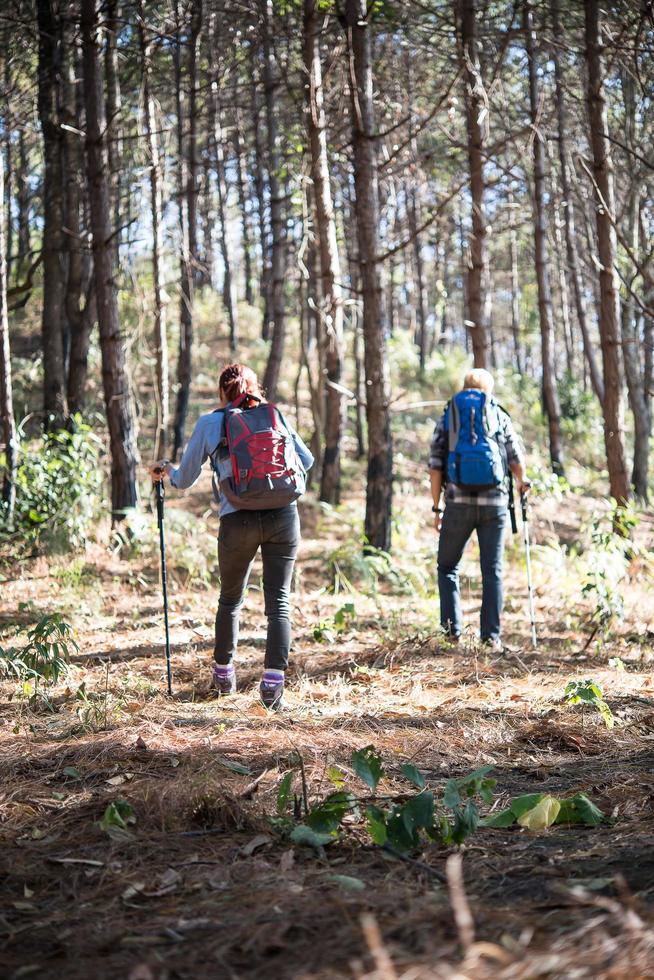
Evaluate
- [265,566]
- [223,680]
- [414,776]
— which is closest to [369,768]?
[414,776]

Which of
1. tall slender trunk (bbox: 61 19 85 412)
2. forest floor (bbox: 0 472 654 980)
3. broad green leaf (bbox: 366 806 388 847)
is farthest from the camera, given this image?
Answer: tall slender trunk (bbox: 61 19 85 412)

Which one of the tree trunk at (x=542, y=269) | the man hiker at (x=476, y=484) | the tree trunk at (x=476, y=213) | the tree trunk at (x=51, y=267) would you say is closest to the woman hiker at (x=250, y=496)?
the man hiker at (x=476, y=484)

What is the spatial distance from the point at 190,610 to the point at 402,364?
1964 cm

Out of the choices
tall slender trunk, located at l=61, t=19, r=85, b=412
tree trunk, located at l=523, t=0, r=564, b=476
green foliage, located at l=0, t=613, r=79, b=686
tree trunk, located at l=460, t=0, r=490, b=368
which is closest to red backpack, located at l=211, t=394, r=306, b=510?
green foliage, located at l=0, t=613, r=79, b=686

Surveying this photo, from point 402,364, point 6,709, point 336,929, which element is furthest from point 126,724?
point 402,364

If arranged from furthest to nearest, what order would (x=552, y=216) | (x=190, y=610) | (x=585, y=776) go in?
(x=552, y=216) < (x=190, y=610) < (x=585, y=776)

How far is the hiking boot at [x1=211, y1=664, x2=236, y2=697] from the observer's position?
5.51 metres

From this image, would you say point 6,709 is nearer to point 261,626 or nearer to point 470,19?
point 261,626

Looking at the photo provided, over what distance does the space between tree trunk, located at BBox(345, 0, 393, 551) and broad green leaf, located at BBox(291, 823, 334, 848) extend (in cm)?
690

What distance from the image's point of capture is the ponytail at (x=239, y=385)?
5406mm

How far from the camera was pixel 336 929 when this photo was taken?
224cm

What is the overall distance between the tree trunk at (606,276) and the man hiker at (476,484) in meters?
2.18

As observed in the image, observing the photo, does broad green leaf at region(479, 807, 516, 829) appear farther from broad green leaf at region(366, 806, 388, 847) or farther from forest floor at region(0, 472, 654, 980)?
broad green leaf at region(366, 806, 388, 847)

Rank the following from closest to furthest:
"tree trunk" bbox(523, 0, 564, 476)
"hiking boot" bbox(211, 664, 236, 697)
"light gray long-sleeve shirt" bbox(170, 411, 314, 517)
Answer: "light gray long-sleeve shirt" bbox(170, 411, 314, 517) → "hiking boot" bbox(211, 664, 236, 697) → "tree trunk" bbox(523, 0, 564, 476)
